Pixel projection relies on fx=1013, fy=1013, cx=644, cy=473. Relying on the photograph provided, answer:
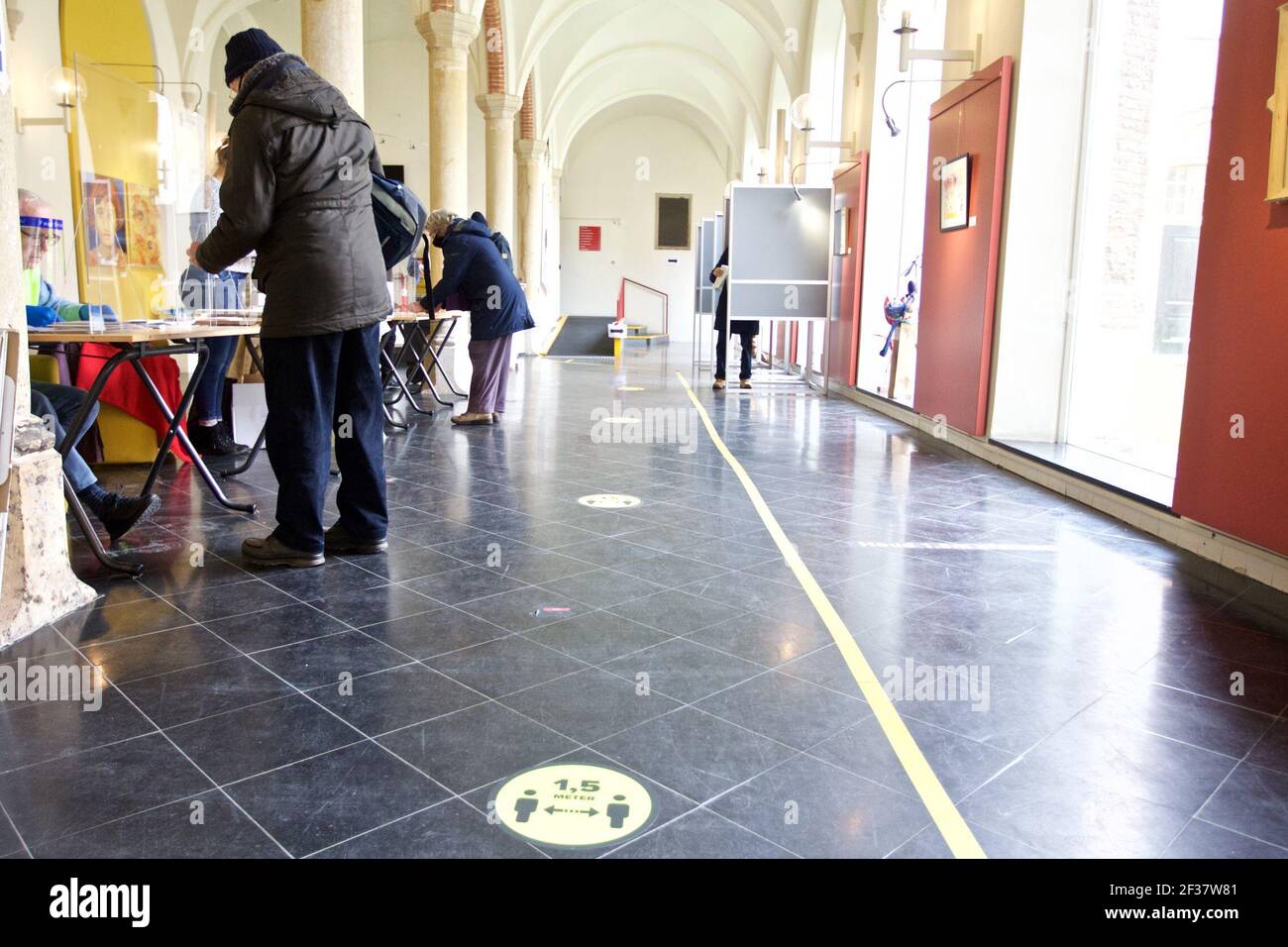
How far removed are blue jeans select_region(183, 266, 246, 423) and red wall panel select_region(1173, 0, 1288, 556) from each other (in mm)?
5296

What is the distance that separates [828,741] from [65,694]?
205 cm

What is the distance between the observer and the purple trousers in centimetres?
831

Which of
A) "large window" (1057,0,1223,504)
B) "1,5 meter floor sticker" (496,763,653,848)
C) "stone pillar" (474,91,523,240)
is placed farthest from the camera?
"stone pillar" (474,91,523,240)

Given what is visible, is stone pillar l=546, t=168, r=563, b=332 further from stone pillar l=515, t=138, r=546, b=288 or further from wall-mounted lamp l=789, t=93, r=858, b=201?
wall-mounted lamp l=789, t=93, r=858, b=201

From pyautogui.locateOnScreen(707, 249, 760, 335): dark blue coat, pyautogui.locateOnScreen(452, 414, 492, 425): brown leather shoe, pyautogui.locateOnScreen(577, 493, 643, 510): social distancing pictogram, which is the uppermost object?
pyautogui.locateOnScreen(707, 249, 760, 335): dark blue coat

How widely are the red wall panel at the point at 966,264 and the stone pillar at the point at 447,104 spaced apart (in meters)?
5.26

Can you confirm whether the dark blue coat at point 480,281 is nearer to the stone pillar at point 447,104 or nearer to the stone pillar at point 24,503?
the stone pillar at point 447,104

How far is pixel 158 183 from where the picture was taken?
13.0 meters

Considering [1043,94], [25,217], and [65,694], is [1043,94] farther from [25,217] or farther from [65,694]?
[65,694]

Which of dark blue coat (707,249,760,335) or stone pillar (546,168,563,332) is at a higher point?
stone pillar (546,168,563,332)

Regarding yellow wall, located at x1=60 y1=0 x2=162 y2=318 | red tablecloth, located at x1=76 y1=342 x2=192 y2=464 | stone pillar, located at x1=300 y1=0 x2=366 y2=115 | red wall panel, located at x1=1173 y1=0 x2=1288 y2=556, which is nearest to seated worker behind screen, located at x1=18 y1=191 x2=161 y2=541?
red tablecloth, located at x1=76 y1=342 x2=192 y2=464

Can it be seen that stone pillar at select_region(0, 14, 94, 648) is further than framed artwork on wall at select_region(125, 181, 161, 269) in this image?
No

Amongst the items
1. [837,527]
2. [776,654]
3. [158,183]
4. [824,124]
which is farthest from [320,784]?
[824,124]

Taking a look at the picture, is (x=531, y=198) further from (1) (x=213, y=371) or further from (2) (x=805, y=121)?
(1) (x=213, y=371)
